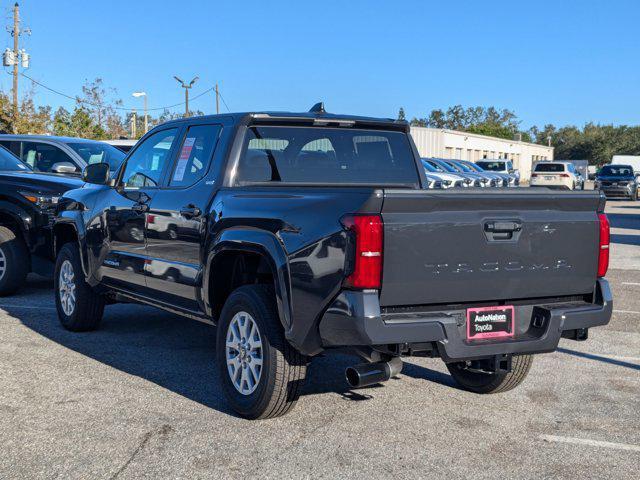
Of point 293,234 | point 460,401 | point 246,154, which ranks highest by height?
point 246,154

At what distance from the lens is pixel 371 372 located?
4.71m

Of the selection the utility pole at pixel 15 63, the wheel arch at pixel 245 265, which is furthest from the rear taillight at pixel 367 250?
the utility pole at pixel 15 63

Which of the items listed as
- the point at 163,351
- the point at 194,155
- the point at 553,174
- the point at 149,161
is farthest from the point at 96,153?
the point at 553,174

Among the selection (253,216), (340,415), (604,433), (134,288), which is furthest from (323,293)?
(134,288)

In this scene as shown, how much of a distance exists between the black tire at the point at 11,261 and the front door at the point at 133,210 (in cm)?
281

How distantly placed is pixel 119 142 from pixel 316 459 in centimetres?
1811

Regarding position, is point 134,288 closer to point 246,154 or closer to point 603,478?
point 246,154

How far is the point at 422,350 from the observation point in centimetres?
462

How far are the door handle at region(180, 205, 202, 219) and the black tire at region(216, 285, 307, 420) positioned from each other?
0.78 m

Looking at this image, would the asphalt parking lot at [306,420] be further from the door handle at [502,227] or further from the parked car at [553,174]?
the parked car at [553,174]

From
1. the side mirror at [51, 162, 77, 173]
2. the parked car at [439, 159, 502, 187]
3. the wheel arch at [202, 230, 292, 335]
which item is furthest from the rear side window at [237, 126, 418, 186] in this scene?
the parked car at [439, 159, 502, 187]

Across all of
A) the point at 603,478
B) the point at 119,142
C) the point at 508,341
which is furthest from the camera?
the point at 119,142

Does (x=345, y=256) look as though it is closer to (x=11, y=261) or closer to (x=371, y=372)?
(x=371, y=372)

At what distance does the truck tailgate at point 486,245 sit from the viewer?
14.5 ft
